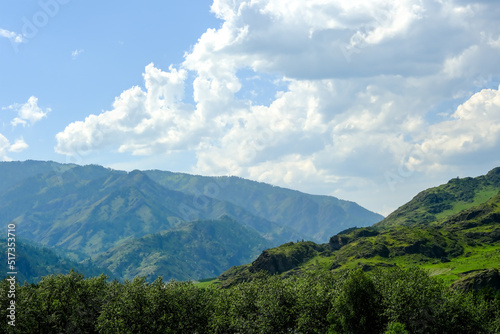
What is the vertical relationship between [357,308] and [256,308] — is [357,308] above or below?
below

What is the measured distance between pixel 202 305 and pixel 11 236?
46.6 m

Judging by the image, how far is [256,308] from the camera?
11194 cm

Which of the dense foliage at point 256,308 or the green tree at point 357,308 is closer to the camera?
the dense foliage at point 256,308

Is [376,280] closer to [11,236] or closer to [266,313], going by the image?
[266,313]

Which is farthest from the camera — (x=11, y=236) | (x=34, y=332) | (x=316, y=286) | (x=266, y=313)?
(x=316, y=286)

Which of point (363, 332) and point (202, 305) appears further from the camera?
point (202, 305)

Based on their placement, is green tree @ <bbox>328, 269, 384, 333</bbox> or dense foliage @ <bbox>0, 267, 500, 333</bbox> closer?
dense foliage @ <bbox>0, 267, 500, 333</bbox>

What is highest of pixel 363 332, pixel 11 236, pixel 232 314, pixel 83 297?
pixel 11 236

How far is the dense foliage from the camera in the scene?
326 feet

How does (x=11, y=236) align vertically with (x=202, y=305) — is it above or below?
above

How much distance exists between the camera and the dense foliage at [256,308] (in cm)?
9925

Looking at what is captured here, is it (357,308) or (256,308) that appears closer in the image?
(357,308)

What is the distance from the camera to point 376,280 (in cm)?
11438

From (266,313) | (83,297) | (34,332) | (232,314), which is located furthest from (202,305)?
(34,332)
